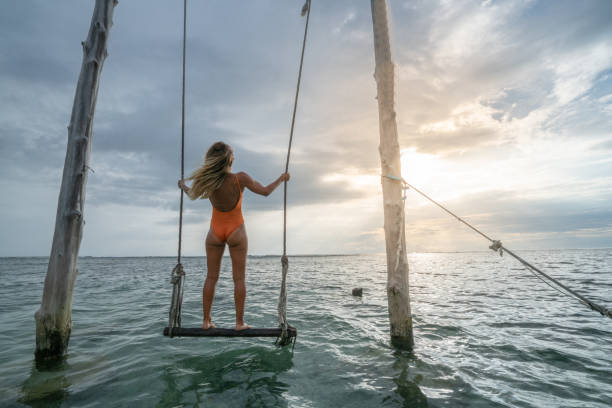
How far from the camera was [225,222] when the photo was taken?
473 centimetres

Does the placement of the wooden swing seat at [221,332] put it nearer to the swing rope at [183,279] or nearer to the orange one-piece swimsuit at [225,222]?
the swing rope at [183,279]

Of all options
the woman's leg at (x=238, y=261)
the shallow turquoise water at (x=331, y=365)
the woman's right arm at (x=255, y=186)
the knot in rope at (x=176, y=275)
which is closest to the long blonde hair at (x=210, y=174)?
the woman's right arm at (x=255, y=186)

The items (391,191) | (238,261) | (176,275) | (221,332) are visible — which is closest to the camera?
(221,332)

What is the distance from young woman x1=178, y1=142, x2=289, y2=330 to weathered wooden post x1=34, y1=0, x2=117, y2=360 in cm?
230

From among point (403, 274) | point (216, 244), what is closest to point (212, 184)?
point (216, 244)

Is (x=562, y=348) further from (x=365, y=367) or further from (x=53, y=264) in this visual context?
(x=53, y=264)

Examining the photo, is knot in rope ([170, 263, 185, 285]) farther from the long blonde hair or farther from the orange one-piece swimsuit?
the long blonde hair

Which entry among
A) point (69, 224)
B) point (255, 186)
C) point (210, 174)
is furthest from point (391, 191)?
point (69, 224)

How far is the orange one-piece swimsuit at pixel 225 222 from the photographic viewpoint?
15.4ft

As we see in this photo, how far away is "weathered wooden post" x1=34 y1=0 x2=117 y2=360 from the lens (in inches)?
199

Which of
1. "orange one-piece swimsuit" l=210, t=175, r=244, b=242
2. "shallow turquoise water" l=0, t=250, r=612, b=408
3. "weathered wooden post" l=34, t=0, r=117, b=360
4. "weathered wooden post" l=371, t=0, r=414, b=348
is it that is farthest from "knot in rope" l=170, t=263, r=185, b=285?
"weathered wooden post" l=371, t=0, r=414, b=348

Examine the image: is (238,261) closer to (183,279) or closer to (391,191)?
(183,279)

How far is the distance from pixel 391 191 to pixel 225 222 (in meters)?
3.42

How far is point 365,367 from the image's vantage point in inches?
209
